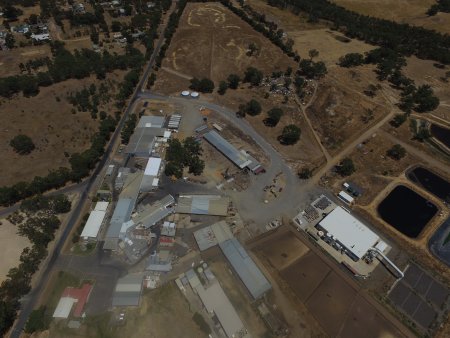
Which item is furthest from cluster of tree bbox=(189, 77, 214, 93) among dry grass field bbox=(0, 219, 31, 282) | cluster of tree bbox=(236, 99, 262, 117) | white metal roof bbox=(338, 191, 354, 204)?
dry grass field bbox=(0, 219, 31, 282)

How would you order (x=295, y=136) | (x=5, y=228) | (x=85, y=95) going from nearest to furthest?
(x=5, y=228)
(x=295, y=136)
(x=85, y=95)

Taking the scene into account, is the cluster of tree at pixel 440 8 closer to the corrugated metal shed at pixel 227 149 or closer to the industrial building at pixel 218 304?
the corrugated metal shed at pixel 227 149

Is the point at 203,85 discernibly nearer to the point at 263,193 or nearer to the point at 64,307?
the point at 263,193

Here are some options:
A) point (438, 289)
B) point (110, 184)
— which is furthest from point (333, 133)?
point (110, 184)

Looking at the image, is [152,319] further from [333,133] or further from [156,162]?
[333,133]

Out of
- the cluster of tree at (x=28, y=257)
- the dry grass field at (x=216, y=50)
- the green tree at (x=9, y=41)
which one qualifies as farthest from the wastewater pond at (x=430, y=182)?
the green tree at (x=9, y=41)

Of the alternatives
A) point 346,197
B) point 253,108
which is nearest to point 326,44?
point 253,108

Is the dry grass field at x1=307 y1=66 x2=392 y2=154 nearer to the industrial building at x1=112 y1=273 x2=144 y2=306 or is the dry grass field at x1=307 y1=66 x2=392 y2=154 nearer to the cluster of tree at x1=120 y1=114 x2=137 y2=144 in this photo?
the cluster of tree at x1=120 y1=114 x2=137 y2=144

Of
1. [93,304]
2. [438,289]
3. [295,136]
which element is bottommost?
[93,304]
